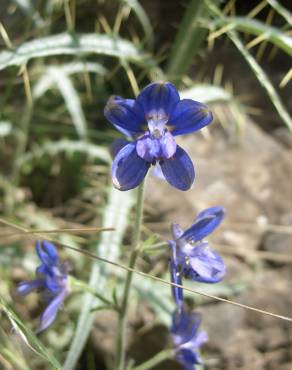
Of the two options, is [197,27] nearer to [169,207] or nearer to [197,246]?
[169,207]

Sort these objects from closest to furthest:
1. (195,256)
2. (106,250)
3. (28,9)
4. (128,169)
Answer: (128,169) < (195,256) < (106,250) < (28,9)

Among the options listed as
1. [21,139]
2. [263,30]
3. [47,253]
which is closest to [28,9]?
[21,139]

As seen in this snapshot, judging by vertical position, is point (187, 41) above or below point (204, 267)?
above

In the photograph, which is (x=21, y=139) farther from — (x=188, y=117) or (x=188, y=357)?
(x=188, y=117)

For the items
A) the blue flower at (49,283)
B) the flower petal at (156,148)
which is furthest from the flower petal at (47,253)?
the flower petal at (156,148)

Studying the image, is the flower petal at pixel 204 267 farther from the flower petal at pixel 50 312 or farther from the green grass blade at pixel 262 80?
the green grass blade at pixel 262 80

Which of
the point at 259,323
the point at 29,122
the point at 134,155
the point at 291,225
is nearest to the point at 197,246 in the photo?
the point at 134,155
